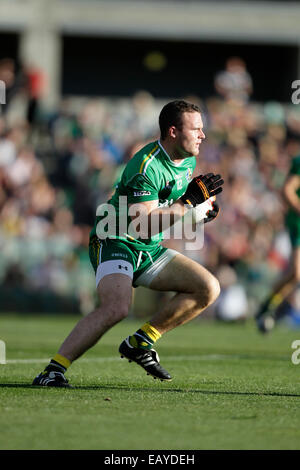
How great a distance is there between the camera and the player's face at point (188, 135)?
23.5 ft

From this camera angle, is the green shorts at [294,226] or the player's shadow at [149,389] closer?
the player's shadow at [149,389]

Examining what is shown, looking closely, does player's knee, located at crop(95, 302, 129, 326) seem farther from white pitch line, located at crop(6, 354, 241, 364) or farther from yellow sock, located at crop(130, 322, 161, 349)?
white pitch line, located at crop(6, 354, 241, 364)

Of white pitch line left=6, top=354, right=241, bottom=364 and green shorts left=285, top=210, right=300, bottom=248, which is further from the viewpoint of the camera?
green shorts left=285, top=210, right=300, bottom=248

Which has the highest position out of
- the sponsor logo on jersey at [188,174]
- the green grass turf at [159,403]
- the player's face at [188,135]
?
the player's face at [188,135]

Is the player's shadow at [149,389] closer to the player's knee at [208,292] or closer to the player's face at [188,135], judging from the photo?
the player's knee at [208,292]

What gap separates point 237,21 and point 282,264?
1199cm

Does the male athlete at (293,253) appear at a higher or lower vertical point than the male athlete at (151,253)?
higher

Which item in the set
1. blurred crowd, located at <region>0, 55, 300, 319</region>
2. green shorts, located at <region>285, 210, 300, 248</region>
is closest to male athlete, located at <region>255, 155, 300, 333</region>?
green shorts, located at <region>285, 210, 300, 248</region>

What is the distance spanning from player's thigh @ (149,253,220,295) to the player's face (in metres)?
0.85

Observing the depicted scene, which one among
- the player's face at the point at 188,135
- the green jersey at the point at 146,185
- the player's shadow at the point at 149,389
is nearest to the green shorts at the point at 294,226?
the green jersey at the point at 146,185

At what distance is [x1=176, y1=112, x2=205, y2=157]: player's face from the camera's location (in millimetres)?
7172

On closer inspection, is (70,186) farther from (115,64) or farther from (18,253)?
(115,64)

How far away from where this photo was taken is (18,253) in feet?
56.7
